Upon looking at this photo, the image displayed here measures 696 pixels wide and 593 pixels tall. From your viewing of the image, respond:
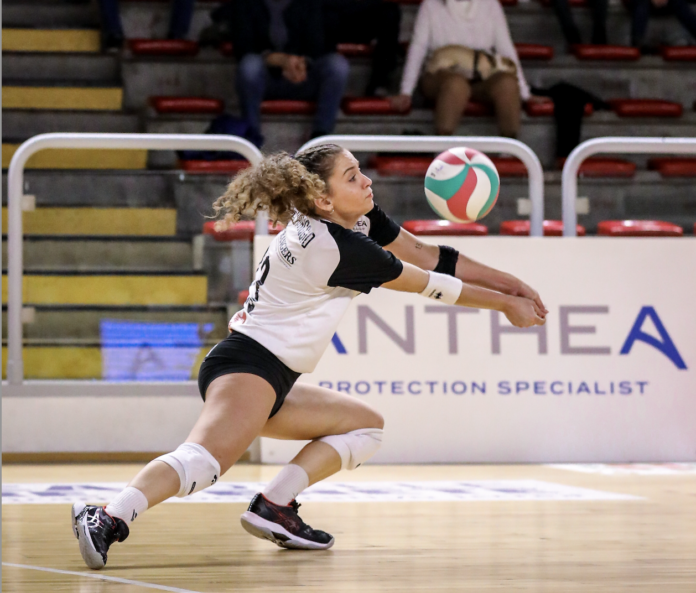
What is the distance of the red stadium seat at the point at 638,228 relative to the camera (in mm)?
5641

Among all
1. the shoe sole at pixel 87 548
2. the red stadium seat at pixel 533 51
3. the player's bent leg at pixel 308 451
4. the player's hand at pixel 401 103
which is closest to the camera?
the shoe sole at pixel 87 548

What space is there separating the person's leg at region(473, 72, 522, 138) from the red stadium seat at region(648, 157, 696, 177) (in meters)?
2.09

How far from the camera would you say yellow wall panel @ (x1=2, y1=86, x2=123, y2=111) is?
8344 mm

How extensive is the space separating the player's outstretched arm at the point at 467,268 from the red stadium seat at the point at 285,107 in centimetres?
467

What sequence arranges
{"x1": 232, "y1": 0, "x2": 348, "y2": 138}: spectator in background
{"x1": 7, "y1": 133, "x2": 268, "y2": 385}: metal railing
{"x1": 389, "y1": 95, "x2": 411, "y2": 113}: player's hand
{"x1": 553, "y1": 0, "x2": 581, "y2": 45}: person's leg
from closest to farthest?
{"x1": 7, "y1": 133, "x2": 268, "y2": 385}: metal railing < {"x1": 232, "y1": 0, "x2": 348, "y2": 138}: spectator in background < {"x1": 389, "y1": 95, "x2": 411, "y2": 113}: player's hand < {"x1": 553, "y1": 0, "x2": 581, "y2": 45}: person's leg

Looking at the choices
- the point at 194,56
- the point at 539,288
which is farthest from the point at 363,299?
the point at 194,56

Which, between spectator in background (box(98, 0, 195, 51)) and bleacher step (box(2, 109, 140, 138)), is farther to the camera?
spectator in background (box(98, 0, 195, 51))

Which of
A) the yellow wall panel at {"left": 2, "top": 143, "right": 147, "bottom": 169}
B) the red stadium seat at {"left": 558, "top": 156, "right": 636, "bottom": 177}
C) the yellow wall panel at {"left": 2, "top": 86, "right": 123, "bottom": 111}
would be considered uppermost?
the yellow wall panel at {"left": 2, "top": 86, "right": 123, "bottom": 111}

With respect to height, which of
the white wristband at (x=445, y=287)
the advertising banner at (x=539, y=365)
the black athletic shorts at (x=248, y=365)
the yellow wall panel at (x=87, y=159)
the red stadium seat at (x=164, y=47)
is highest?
the red stadium seat at (x=164, y=47)

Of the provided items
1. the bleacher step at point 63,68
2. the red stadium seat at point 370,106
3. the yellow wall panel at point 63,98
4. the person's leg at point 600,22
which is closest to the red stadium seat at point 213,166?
the red stadium seat at point 370,106

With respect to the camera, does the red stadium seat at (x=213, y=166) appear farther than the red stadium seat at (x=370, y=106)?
No

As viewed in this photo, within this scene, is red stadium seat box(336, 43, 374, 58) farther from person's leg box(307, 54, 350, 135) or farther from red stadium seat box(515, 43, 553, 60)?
red stadium seat box(515, 43, 553, 60)

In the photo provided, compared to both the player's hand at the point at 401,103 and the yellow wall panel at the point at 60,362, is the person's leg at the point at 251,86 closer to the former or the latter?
the player's hand at the point at 401,103

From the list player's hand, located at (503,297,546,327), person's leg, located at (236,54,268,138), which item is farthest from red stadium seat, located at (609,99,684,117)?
player's hand, located at (503,297,546,327)
